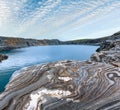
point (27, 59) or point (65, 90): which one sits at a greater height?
point (65, 90)

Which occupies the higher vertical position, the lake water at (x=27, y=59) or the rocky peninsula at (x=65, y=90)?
the rocky peninsula at (x=65, y=90)

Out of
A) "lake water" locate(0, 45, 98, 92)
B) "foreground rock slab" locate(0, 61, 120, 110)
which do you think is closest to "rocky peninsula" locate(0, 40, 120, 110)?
"foreground rock slab" locate(0, 61, 120, 110)

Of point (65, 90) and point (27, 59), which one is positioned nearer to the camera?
point (65, 90)

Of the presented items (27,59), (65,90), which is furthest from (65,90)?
(27,59)

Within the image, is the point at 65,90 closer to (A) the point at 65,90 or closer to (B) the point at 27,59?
(A) the point at 65,90

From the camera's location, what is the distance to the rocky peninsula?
9398mm

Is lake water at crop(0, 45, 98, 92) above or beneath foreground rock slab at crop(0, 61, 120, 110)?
beneath

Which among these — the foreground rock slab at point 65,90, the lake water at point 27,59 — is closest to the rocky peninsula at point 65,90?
the foreground rock slab at point 65,90

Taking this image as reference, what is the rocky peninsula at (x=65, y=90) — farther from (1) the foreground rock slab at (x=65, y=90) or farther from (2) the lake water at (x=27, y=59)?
(2) the lake water at (x=27, y=59)

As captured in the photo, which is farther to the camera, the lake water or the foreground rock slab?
the lake water

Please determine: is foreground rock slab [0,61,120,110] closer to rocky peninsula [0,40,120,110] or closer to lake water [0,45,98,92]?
rocky peninsula [0,40,120,110]

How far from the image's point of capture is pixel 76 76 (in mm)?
13102

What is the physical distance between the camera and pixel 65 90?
10.8m

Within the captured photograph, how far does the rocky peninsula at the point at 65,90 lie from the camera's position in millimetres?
9398
